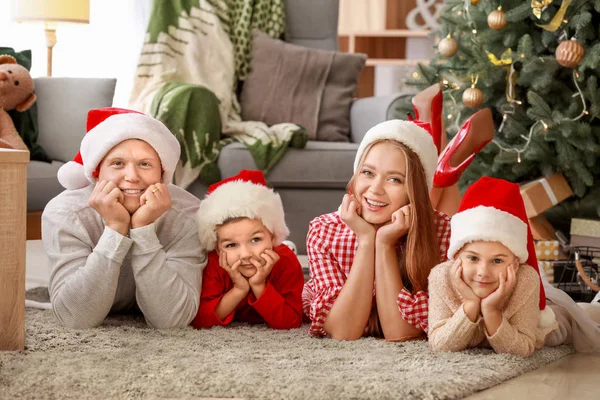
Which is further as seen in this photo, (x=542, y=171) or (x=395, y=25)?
(x=395, y=25)

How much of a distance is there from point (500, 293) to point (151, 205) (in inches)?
28.7

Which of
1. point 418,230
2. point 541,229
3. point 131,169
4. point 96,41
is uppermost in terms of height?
point 96,41

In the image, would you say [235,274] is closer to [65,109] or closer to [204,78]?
[65,109]

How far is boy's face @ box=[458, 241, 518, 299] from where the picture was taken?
1.64m

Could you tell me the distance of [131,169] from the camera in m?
1.81

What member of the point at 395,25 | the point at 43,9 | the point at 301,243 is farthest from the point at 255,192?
the point at 395,25

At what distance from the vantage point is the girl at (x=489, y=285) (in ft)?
5.38

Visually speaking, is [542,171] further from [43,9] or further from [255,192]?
[43,9]

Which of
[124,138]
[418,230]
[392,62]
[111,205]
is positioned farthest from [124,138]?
[392,62]

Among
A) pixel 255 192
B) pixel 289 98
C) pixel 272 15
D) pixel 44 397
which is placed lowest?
pixel 44 397

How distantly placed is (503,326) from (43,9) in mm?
2838

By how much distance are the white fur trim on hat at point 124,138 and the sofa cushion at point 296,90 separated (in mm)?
1598

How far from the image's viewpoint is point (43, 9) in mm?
3762

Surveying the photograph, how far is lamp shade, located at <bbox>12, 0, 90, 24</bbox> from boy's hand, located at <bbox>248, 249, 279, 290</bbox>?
236cm
